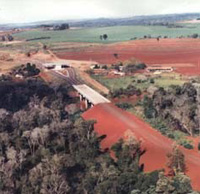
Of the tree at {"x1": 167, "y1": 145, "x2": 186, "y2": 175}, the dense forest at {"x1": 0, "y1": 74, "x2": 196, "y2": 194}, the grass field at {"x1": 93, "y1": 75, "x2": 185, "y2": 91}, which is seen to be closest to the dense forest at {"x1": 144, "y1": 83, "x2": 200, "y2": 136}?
the dense forest at {"x1": 0, "y1": 74, "x2": 196, "y2": 194}

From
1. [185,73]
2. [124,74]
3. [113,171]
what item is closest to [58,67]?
[124,74]

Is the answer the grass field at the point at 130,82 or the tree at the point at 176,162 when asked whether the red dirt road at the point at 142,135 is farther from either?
the grass field at the point at 130,82

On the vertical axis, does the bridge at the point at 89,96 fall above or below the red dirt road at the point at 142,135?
below

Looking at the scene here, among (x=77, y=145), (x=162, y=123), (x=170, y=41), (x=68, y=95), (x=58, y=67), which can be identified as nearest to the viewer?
(x=77, y=145)

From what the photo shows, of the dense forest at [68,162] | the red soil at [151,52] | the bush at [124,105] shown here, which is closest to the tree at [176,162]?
the dense forest at [68,162]

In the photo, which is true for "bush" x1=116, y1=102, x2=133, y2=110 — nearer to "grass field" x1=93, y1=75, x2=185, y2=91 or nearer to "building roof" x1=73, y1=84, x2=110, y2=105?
"building roof" x1=73, y1=84, x2=110, y2=105

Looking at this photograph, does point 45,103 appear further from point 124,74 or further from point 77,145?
point 124,74
